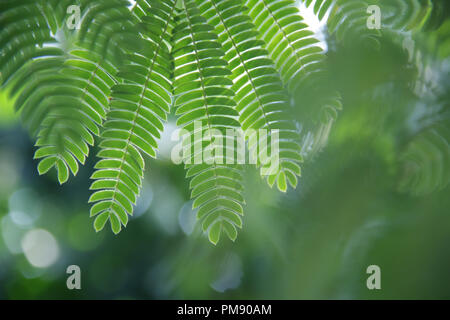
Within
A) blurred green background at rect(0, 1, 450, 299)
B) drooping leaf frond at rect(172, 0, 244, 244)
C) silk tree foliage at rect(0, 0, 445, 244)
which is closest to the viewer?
silk tree foliage at rect(0, 0, 445, 244)

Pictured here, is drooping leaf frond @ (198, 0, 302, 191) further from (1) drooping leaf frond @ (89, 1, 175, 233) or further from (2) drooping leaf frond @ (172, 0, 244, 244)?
(1) drooping leaf frond @ (89, 1, 175, 233)

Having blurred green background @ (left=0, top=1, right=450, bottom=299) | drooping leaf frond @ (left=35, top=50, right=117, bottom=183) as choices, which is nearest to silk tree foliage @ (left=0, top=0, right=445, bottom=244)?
drooping leaf frond @ (left=35, top=50, right=117, bottom=183)

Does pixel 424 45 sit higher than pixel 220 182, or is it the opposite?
pixel 424 45

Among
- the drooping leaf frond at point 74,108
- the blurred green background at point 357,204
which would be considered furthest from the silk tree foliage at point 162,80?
the blurred green background at point 357,204

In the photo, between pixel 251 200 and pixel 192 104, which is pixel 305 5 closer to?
pixel 192 104

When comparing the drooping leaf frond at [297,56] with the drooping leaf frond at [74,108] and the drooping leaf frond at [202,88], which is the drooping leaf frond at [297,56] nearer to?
the drooping leaf frond at [202,88]

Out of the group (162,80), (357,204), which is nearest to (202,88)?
(162,80)

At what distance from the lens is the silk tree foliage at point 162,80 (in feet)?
3.16

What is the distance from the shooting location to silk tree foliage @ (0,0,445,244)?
3.16 ft

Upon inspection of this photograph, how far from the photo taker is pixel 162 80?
1096 millimetres

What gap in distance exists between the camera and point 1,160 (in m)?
6.89

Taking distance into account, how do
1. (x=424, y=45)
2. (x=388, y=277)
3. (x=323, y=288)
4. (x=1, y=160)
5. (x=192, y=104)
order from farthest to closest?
(x=1, y=160) → (x=323, y=288) → (x=388, y=277) → (x=424, y=45) → (x=192, y=104)

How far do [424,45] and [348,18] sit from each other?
3.38 ft

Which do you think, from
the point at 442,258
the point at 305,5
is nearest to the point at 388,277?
the point at 442,258
